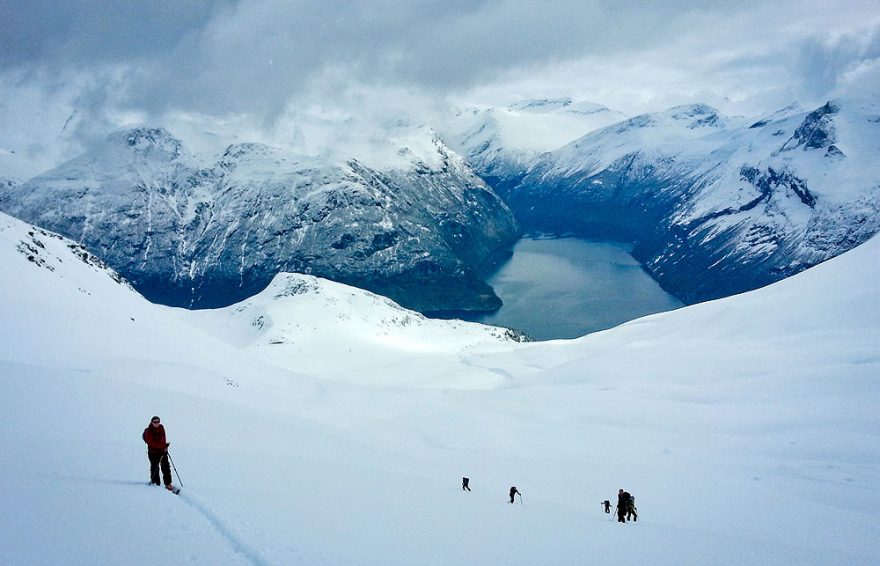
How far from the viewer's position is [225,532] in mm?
9492

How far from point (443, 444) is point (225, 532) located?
18.9 meters

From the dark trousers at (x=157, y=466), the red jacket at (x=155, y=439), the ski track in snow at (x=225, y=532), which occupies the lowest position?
the ski track in snow at (x=225, y=532)

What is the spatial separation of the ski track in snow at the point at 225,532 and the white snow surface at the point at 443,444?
0.04 m

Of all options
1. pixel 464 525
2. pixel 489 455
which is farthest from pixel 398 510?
pixel 489 455

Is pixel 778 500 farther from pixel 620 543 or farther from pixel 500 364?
pixel 500 364

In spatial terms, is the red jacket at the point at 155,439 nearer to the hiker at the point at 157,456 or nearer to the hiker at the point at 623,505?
the hiker at the point at 157,456

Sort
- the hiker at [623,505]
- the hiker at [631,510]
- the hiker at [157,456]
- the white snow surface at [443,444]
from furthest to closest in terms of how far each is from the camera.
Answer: the hiker at [631,510] < the hiker at [623,505] < the hiker at [157,456] < the white snow surface at [443,444]

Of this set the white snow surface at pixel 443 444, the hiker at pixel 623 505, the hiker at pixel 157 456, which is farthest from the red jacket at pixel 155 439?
the hiker at pixel 623 505

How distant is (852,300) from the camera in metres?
38.2

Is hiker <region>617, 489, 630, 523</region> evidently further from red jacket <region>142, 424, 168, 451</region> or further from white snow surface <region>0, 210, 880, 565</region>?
red jacket <region>142, 424, 168, 451</region>

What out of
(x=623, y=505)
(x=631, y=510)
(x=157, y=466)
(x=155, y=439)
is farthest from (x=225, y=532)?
(x=631, y=510)

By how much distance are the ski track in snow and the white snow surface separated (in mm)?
39

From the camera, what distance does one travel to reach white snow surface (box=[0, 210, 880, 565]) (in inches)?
398

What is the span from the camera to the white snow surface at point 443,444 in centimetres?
1012
